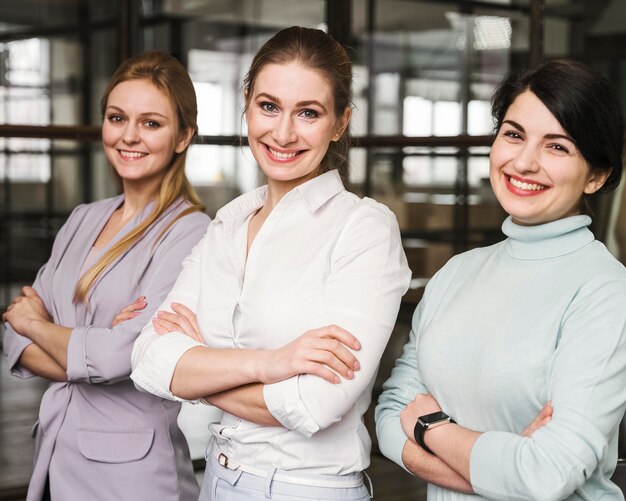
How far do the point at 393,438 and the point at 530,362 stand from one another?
31cm

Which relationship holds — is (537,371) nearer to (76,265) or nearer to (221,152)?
(76,265)

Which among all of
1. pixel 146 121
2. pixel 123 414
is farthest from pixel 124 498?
pixel 146 121

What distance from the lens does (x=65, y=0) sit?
923 centimetres

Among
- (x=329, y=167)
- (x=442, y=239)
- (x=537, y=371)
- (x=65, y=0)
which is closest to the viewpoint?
(x=537, y=371)

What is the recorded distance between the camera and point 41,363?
90.7 inches

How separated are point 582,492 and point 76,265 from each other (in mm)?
1351

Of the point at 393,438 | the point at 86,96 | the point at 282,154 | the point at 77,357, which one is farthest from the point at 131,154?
the point at 86,96

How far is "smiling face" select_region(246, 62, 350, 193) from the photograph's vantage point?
184cm

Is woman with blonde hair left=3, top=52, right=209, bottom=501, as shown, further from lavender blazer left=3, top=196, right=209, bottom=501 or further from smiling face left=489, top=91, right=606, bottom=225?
smiling face left=489, top=91, right=606, bottom=225

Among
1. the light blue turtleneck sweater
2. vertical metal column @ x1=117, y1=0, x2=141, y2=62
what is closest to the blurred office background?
vertical metal column @ x1=117, y1=0, x2=141, y2=62

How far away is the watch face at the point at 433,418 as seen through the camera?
1.61 metres

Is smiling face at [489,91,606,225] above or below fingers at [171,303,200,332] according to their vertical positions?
above

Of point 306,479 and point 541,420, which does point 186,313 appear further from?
point 541,420

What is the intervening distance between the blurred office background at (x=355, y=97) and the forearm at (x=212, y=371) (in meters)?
1.47
